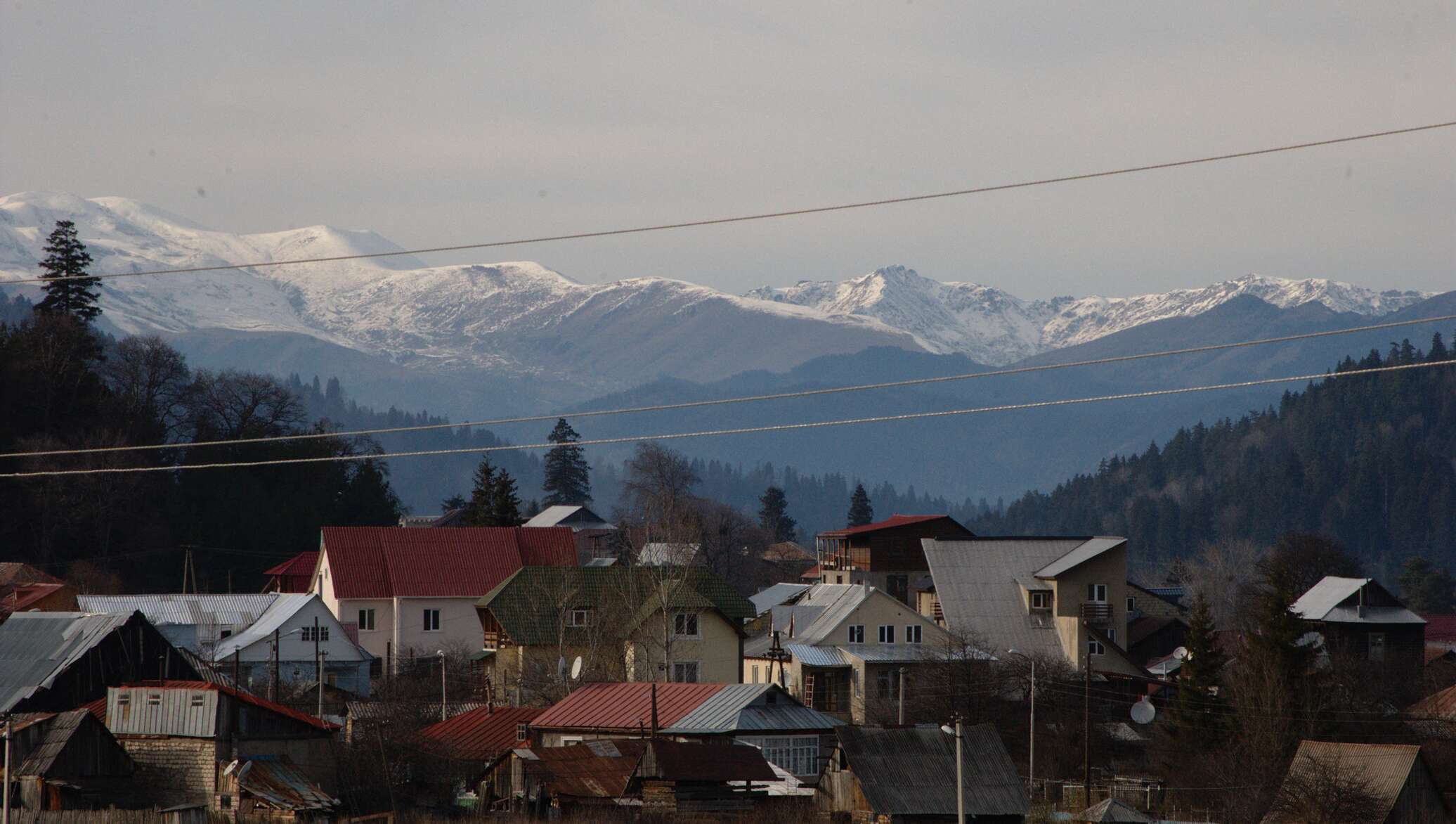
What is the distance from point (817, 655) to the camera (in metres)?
66.4

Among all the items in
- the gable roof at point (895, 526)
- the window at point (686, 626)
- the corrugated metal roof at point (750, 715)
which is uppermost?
the gable roof at point (895, 526)

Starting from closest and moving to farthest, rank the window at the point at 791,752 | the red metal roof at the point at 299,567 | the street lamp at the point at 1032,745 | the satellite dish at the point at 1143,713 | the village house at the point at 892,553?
the window at the point at 791,752, the street lamp at the point at 1032,745, the satellite dish at the point at 1143,713, the red metal roof at the point at 299,567, the village house at the point at 892,553

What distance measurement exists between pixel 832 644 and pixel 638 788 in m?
29.2

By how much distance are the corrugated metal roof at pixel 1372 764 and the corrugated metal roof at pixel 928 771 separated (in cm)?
738

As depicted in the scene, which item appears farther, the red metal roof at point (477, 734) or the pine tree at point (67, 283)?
the pine tree at point (67, 283)

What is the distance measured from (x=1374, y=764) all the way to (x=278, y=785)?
26.7 meters

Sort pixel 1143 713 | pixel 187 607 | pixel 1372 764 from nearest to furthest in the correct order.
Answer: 1. pixel 1372 764
2. pixel 1143 713
3. pixel 187 607

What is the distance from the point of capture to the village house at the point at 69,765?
36.8m

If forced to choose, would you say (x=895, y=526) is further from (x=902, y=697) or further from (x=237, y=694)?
(x=237, y=694)

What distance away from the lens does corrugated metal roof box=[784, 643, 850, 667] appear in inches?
2584

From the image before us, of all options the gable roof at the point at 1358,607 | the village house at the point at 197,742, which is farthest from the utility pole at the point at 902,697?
the gable roof at the point at 1358,607

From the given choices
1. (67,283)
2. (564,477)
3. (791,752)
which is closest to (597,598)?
(791,752)

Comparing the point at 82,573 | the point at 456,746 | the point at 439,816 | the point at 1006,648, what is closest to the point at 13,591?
the point at 82,573

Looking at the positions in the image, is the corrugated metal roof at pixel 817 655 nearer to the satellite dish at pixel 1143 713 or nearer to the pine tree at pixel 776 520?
the satellite dish at pixel 1143 713
